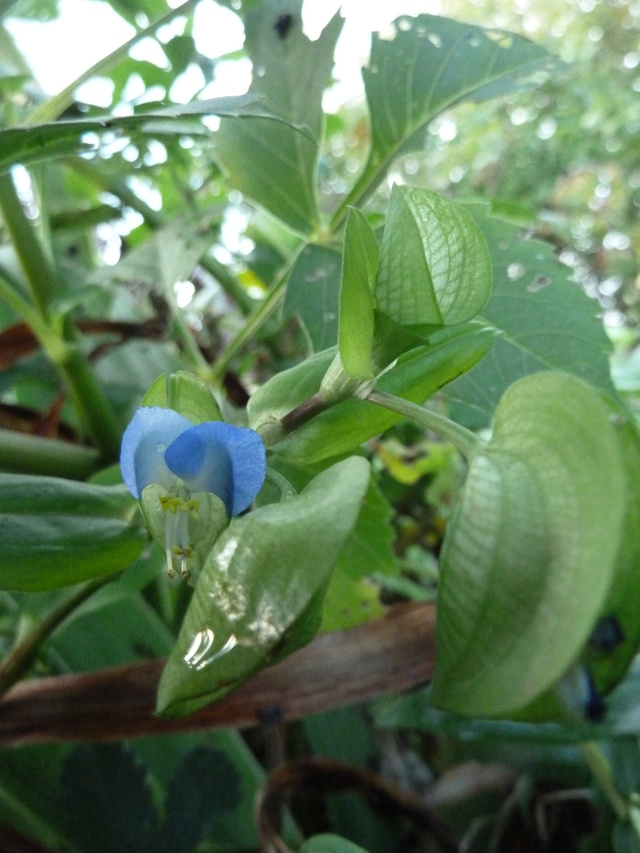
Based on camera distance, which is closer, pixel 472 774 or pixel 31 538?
pixel 31 538

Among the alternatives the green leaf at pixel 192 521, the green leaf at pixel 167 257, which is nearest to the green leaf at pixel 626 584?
the green leaf at pixel 192 521

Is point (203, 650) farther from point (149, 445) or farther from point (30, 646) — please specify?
point (30, 646)

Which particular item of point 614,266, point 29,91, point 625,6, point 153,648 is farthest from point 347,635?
point 625,6

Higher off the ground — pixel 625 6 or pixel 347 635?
pixel 347 635

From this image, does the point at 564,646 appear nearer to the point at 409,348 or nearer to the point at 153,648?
the point at 409,348

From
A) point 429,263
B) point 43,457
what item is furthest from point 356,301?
point 43,457

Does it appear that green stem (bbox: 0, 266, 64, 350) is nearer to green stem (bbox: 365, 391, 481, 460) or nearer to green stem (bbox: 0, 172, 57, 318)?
green stem (bbox: 0, 172, 57, 318)

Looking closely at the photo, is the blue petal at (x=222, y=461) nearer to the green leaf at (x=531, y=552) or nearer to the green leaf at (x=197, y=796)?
the green leaf at (x=531, y=552)
